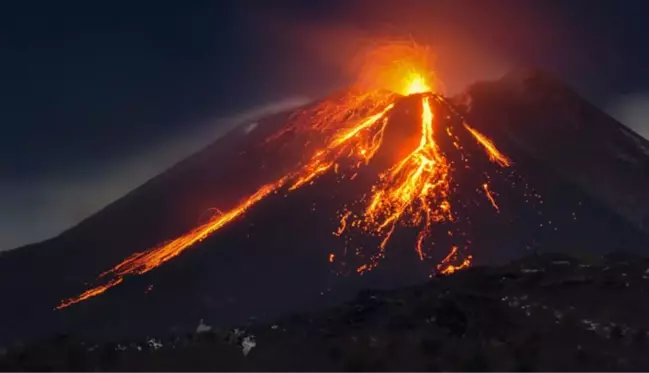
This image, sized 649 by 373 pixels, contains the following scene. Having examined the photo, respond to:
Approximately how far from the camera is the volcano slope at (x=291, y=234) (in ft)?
381

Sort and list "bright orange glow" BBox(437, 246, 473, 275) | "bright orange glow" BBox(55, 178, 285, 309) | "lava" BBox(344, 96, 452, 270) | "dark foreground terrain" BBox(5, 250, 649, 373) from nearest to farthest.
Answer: "dark foreground terrain" BBox(5, 250, 649, 373), "bright orange glow" BBox(437, 246, 473, 275), "lava" BBox(344, 96, 452, 270), "bright orange glow" BBox(55, 178, 285, 309)

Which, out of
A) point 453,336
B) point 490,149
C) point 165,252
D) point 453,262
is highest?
point 165,252

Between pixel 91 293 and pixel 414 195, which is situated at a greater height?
pixel 91 293

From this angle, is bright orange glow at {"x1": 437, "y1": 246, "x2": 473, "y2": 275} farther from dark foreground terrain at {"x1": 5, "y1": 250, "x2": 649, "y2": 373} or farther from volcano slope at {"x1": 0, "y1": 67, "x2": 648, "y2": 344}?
dark foreground terrain at {"x1": 5, "y1": 250, "x2": 649, "y2": 373}

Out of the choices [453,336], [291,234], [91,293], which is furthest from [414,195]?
[453,336]

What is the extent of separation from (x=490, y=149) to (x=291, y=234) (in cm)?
3857

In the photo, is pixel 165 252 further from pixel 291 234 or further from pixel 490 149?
pixel 490 149

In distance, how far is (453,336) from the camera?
2542 inches

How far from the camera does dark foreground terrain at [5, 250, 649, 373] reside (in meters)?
55.0

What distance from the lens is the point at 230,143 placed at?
180 metres

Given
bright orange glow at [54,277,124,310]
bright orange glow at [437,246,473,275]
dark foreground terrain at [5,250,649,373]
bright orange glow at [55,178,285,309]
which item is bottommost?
bright orange glow at [437,246,473,275]

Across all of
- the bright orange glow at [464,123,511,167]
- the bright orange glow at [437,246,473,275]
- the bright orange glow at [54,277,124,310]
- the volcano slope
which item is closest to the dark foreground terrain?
the bright orange glow at [437,246,473,275]

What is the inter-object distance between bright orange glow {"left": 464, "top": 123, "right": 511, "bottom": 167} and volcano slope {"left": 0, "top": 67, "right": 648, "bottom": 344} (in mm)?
629

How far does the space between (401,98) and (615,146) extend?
44.3m
